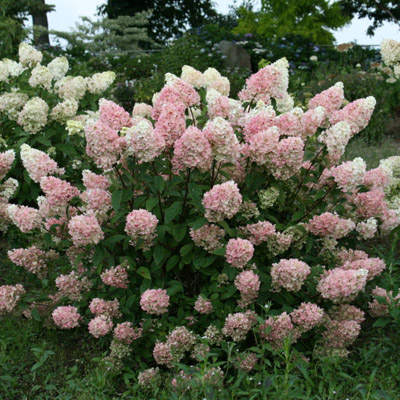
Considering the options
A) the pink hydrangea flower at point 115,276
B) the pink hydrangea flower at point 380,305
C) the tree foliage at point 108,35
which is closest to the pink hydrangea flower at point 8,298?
the pink hydrangea flower at point 115,276

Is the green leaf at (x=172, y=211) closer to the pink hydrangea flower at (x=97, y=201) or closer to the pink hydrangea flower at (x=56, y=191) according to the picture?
the pink hydrangea flower at (x=97, y=201)

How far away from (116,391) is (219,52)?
14269 mm

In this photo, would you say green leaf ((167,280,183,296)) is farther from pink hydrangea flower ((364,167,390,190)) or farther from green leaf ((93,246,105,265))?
pink hydrangea flower ((364,167,390,190))

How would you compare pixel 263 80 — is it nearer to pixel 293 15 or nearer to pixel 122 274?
pixel 122 274

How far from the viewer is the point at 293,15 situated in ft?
88.1

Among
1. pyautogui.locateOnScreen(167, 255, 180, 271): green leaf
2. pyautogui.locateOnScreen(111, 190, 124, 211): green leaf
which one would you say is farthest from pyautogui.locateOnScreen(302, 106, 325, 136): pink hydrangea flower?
pyautogui.locateOnScreen(111, 190, 124, 211): green leaf

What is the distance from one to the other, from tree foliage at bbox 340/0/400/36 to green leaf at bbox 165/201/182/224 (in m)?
23.0

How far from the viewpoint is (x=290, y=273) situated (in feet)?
11.1

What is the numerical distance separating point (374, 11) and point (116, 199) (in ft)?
81.0

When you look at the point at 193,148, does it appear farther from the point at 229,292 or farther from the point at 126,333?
the point at 126,333

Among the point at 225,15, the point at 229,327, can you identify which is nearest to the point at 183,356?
the point at 229,327

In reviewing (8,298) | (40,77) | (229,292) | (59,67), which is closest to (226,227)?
(229,292)

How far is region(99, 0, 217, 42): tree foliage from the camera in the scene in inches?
1184

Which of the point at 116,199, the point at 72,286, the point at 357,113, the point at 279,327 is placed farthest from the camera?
the point at 72,286
